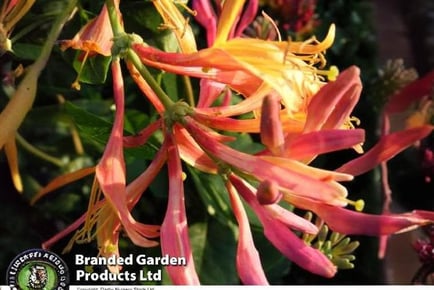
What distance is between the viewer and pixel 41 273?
54 cm

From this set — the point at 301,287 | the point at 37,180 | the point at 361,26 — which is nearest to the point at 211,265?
the point at 301,287

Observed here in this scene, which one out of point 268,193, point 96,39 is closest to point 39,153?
point 96,39

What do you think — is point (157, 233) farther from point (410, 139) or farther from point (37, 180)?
point (37, 180)

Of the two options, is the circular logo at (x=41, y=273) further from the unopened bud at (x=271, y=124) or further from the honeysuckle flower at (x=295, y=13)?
the honeysuckle flower at (x=295, y=13)

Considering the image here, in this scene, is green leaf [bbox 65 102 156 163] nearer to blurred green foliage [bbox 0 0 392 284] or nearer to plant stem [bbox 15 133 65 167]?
blurred green foliage [bbox 0 0 392 284]

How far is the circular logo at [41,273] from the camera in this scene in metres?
0.54

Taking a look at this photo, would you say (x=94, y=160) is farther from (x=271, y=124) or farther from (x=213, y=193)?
(x=271, y=124)

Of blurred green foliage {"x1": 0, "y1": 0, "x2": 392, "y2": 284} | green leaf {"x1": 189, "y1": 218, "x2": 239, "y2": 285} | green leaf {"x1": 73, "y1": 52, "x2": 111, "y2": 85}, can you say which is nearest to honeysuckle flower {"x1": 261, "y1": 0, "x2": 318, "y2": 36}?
blurred green foliage {"x1": 0, "y1": 0, "x2": 392, "y2": 284}

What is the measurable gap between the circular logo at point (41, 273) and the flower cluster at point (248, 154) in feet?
0.25

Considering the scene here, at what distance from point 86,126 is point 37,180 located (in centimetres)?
25

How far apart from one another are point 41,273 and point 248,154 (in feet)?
0.61

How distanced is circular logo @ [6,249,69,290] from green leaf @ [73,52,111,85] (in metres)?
0.13

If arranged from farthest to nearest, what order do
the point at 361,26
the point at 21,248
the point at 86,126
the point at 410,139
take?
the point at 361,26 < the point at 21,248 < the point at 86,126 < the point at 410,139

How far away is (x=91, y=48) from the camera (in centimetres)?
45
